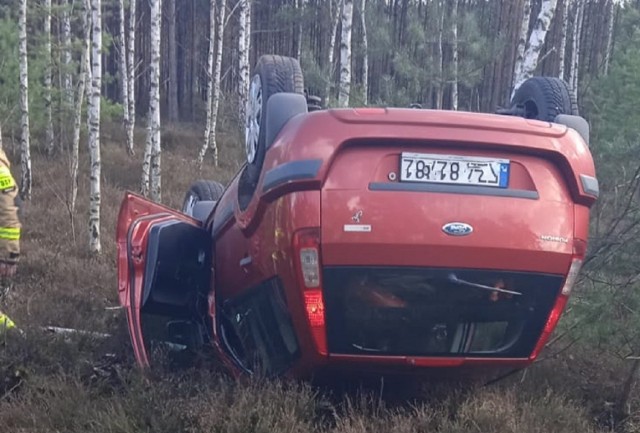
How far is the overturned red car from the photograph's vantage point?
11.2 ft

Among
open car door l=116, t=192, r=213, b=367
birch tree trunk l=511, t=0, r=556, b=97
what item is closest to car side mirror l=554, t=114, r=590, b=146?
open car door l=116, t=192, r=213, b=367

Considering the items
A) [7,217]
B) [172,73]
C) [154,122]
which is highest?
[7,217]

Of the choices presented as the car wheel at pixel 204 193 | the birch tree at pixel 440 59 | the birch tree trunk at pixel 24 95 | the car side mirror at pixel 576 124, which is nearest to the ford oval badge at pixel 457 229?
the car side mirror at pixel 576 124

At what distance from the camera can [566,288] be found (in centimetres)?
371

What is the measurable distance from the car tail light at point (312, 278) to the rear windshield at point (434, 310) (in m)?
0.03

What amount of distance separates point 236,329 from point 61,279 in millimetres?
4283

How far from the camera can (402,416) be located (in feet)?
13.2

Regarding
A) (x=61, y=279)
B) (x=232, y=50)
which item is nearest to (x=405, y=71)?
(x=232, y=50)

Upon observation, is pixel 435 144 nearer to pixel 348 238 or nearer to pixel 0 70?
pixel 348 238

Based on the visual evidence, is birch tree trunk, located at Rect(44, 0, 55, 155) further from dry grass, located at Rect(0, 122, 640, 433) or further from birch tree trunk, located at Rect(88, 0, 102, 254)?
dry grass, located at Rect(0, 122, 640, 433)

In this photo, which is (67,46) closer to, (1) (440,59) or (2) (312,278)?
(2) (312,278)

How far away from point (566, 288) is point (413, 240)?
2.71 feet

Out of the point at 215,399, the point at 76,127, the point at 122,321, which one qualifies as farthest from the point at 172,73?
the point at 215,399

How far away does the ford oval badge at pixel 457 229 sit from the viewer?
3.42m
